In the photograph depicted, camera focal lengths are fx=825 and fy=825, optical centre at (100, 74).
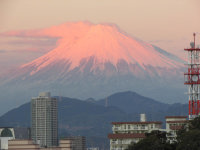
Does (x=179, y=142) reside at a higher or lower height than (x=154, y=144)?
higher

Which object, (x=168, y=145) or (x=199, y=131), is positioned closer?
(x=199, y=131)

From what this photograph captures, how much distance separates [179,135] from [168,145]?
4.91 m

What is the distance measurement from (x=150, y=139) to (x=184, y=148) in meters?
21.7

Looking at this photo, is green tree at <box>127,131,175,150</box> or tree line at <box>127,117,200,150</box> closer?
tree line at <box>127,117,200,150</box>

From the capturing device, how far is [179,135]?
196125mm

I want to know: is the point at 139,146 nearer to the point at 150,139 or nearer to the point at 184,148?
the point at 150,139

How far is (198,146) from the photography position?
17362 cm

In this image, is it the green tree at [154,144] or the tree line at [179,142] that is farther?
the green tree at [154,144]

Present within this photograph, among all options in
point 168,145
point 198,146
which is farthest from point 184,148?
point 168,145

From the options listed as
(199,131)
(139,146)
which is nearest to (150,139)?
(139,146)

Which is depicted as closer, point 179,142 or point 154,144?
point 179,142

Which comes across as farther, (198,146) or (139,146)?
(139,146)

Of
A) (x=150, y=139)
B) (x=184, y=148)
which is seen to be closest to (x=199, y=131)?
(x=184, y=148)

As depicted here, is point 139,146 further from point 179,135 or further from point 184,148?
point 184,148
